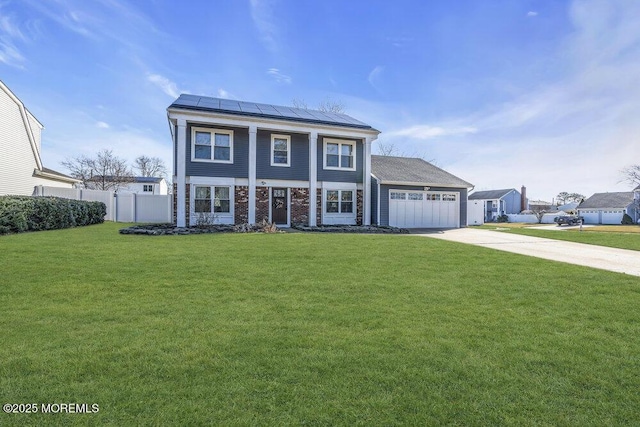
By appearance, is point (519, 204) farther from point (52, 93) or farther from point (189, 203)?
point (52, 93)

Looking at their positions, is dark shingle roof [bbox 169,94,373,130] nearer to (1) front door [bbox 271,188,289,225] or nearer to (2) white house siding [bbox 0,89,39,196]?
(1) front door [bbox 271,188,289,225]

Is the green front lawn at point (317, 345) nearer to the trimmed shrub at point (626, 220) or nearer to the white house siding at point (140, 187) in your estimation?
the white house siding at point (140, 187)

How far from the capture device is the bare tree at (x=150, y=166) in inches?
2076

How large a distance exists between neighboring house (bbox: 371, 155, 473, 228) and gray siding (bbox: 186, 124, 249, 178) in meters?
7.50

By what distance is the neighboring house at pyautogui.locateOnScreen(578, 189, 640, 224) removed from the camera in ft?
133

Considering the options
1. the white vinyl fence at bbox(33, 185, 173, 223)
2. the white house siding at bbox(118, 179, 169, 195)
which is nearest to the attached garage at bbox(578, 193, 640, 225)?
the white vinyl fence at bbox(33, 185, 173, 223)

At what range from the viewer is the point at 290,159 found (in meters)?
17.6

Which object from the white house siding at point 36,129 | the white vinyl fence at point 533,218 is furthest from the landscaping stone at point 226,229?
the white vinyl fence at point 533,218

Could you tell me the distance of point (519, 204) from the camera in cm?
5147

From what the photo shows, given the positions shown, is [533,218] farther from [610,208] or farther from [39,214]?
[39,214]

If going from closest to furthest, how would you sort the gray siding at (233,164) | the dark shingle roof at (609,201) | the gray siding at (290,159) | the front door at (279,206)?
1. the gray siding at (233,164)
2. the gray siding at (290,159)
3. the front door at (279,206)
4. the dark shingle roof at (609,201)

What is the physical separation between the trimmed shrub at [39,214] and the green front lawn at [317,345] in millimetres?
7491

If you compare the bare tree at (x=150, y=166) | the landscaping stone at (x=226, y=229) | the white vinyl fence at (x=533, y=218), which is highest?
the bare tree at (x=150, y=166)

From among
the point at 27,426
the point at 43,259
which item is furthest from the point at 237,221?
the point at 27,426
